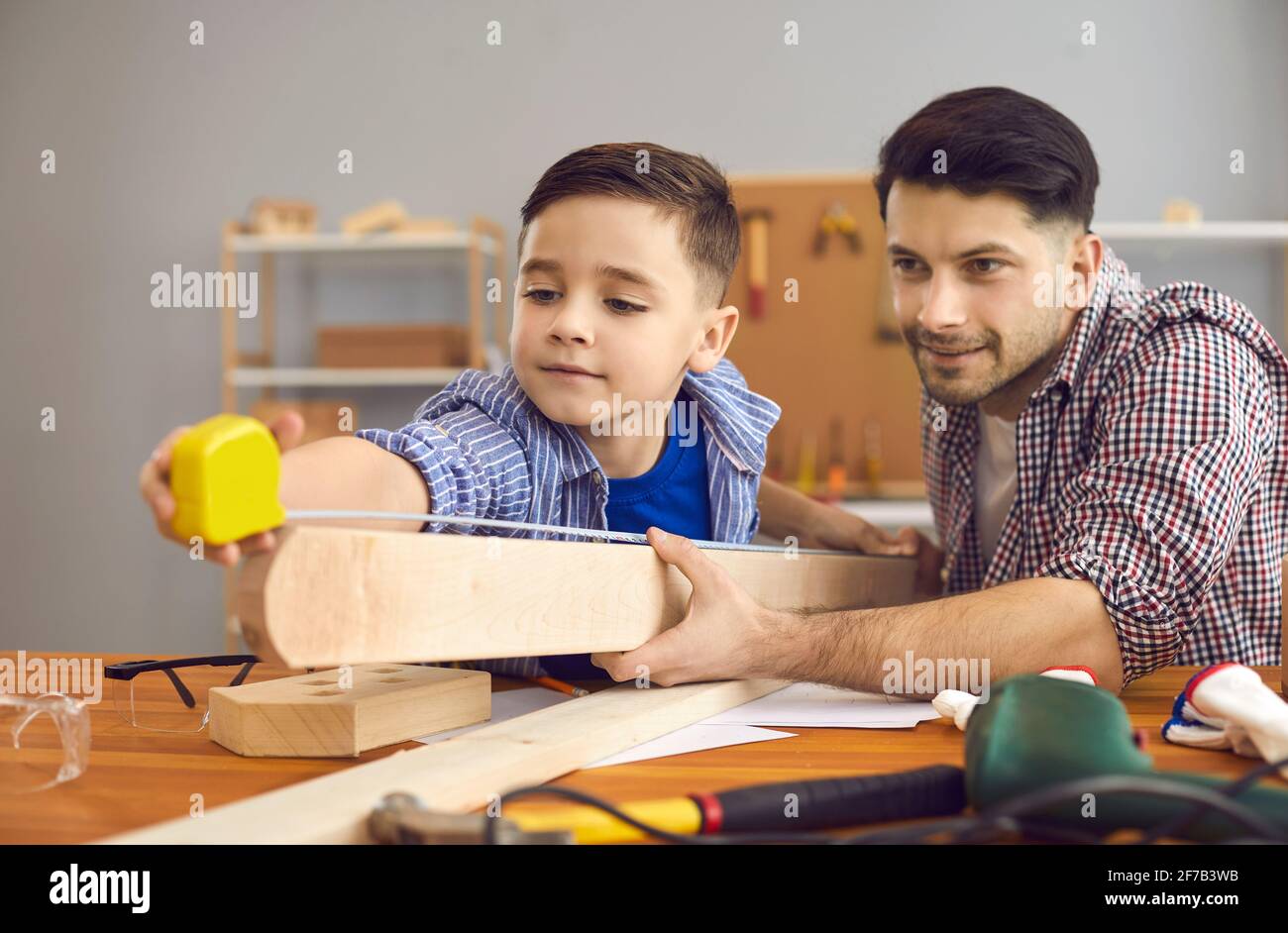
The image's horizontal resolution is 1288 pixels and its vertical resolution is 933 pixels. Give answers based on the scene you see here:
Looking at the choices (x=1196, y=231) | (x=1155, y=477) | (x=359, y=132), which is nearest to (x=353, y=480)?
(x=1155, y=477)

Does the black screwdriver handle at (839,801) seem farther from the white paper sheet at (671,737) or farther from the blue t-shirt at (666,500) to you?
the blue t-shirt at (666,500)

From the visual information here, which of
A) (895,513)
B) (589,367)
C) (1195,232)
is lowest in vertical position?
(895,513)

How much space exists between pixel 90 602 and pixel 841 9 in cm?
344

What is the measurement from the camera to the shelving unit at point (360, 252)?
3.41 metres

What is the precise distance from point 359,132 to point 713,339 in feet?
9.84

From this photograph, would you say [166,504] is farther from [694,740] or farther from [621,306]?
[621,306]

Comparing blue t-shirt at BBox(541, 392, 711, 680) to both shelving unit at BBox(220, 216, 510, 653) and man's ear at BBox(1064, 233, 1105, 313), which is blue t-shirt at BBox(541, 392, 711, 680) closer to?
man's ear at BBox(1064, 233, 1105, 313)

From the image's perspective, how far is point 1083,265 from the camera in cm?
150

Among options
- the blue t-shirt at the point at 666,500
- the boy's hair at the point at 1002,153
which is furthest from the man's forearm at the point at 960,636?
the boy's hair at the point at 1002,153

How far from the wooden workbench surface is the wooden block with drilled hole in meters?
0.01

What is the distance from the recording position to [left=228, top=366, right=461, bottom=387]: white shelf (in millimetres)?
3387

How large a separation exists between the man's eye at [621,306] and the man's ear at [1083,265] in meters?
0.70

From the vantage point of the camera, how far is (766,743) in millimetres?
780
